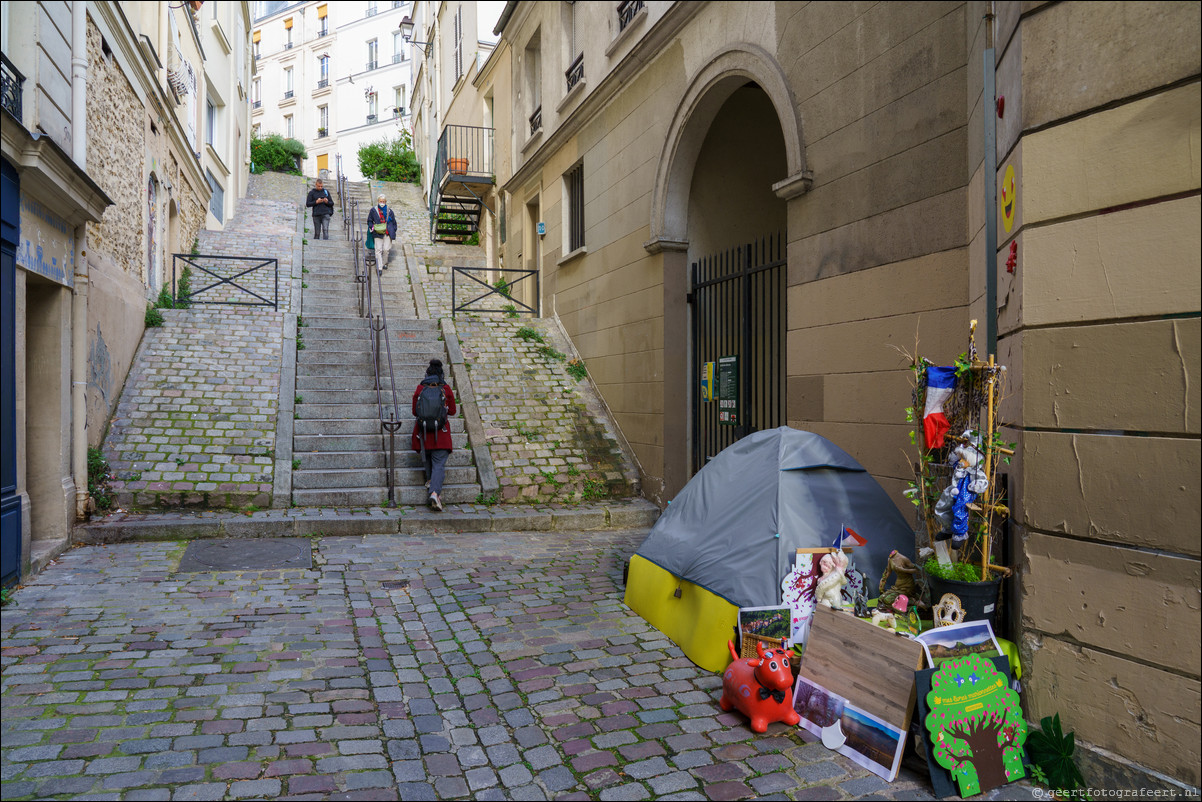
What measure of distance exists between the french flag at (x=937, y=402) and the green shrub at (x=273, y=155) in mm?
33127

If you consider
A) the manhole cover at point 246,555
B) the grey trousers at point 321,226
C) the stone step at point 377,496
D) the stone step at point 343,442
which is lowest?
the manhole cover at point 246,555

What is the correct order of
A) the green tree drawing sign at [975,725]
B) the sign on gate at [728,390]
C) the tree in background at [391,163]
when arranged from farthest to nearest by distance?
the tree in background at [391,163] → the sign on gate at [728,390] → the green tree drawing sign at [975,725]

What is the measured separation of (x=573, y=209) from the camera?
13344mm

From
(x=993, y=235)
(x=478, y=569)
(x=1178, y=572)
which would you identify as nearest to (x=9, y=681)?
(x=478, y=569)

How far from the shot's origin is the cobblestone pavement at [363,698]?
321 centimetres

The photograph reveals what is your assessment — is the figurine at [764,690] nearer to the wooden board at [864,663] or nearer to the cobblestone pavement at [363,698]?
the cobblestone pavement at [363,698]

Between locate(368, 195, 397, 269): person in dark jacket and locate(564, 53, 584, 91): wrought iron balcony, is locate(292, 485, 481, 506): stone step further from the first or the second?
locate(368, 195, 397, 269): person in dark jacket

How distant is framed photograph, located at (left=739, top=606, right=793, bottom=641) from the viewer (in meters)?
4.12

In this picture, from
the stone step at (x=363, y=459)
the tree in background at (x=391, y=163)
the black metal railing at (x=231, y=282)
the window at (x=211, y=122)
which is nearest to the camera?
the stone step at (x=363, y=459)

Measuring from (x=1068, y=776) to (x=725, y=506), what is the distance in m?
2.23

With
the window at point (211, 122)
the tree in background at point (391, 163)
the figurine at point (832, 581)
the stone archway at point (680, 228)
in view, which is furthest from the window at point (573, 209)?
the tree in background at point (391, 163)

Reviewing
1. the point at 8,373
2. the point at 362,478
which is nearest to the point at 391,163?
the point at 362,478

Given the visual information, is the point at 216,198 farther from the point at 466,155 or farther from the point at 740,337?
the point at 740,337

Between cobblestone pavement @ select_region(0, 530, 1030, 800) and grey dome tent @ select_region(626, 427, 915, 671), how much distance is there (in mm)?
283
